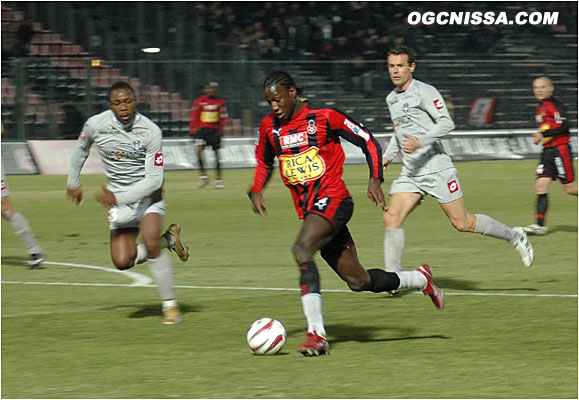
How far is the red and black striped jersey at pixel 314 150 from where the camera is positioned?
7.39 meters

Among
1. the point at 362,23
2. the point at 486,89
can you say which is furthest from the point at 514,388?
the point at 362,23

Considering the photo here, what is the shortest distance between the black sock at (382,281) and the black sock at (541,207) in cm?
697

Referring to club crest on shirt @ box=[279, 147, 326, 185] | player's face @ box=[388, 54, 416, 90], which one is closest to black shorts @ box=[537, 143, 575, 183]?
player's face @ box=[388, 54, 416, 90]

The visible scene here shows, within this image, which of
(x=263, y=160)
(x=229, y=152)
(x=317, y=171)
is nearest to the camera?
(x=317, y=171)

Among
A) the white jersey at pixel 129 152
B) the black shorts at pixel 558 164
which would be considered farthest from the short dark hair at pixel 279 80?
the black shorts at pixel 558 164

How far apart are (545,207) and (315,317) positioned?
8043 mm

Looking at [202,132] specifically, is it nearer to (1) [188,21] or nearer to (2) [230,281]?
(1) [188,21]

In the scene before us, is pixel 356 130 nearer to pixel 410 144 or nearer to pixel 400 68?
pixel 410 144

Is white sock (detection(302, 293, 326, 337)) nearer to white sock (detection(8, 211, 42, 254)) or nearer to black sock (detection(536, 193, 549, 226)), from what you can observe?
white sock (detection(8, 211, 42, 254))

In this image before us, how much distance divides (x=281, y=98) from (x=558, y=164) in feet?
26.2

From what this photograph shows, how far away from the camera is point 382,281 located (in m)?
7.66

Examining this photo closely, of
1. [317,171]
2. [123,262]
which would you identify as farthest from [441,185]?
[123,262]

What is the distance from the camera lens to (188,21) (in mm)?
32250

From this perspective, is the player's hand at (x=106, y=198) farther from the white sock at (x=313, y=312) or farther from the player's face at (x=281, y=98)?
the white sock at (x=313, y=312)
